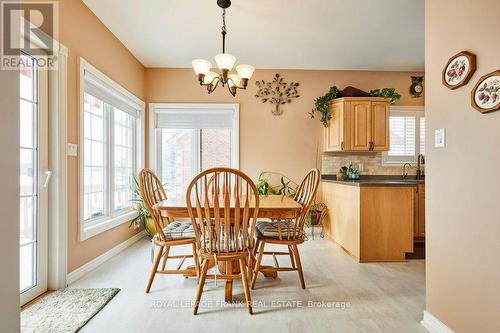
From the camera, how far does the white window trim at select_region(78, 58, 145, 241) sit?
8.42 feet

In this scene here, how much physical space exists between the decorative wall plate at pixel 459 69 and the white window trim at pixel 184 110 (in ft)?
9.97

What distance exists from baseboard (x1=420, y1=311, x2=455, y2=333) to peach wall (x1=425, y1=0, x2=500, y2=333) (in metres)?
0.03

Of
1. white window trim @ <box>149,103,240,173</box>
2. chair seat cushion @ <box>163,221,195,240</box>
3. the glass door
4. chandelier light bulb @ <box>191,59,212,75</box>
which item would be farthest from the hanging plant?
the glass door

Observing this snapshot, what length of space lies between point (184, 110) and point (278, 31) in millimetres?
1950

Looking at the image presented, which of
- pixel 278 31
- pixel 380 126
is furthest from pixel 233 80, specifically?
pixel 380 126

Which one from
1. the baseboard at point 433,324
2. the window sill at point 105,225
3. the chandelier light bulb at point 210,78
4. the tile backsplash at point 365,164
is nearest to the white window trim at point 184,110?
the window sill at point 105,225

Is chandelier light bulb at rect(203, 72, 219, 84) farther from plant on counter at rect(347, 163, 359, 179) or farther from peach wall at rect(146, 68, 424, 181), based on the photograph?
plant on counter at rect(347, 163, 359, 179)

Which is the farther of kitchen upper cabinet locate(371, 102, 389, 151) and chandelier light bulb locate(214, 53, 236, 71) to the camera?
kitchen upper cabinet locate(371, 102, 389, 151)

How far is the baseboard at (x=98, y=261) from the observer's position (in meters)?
2.41

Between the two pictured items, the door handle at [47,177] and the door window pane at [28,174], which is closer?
the door window pane at [28,174]

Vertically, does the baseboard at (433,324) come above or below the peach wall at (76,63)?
below

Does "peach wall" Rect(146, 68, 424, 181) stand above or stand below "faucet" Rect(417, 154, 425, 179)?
above

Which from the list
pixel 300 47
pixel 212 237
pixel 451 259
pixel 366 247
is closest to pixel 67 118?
pixel 212 237

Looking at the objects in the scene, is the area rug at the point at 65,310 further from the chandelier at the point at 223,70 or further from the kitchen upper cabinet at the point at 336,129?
the kitchen upper cabinet at the point at 336,129
